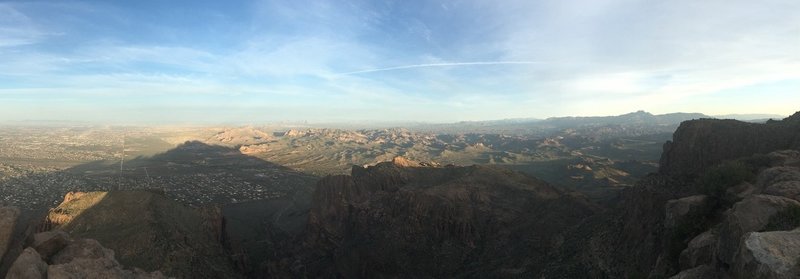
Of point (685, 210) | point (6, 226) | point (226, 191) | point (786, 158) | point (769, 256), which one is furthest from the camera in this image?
point (226, 191)

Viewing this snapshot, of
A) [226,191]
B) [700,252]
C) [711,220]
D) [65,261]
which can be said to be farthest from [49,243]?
[226,191]

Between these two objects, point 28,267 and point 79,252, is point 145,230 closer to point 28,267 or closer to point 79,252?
point 79,252

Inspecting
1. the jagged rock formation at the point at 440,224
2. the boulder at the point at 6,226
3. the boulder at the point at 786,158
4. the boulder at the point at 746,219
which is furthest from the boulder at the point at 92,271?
the boulder at the point at 786,158

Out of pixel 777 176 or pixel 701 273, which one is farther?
pixel 777 176

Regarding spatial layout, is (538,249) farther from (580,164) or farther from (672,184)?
(580,164)

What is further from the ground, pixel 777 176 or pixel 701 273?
pixel 777 176
